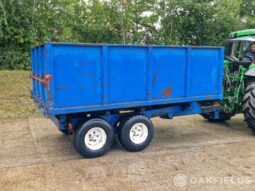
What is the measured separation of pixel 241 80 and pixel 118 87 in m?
3.20

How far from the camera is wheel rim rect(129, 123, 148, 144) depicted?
5691 mm

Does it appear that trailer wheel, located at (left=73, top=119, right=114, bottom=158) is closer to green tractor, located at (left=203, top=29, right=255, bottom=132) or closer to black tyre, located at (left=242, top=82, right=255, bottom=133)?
green tractor, located at (left=203, top=29, right=255, bottom=132)

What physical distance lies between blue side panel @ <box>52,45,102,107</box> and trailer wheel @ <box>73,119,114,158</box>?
16.2 inches

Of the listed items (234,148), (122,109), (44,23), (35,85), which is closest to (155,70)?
(122,109)

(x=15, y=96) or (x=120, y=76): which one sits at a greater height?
(x=120, y=76)

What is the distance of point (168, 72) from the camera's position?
5.79 metres

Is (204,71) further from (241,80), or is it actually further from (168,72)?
(241,80)

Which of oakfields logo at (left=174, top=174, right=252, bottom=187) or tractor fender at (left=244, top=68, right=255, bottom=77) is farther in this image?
tractor fender at (left=244, top=68, right=255, bottom=77)

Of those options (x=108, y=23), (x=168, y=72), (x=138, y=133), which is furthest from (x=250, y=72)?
(x=108, y=23)

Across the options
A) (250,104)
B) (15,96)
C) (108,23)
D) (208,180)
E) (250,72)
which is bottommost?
(208,180)

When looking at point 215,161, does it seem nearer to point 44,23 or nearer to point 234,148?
point 234,148

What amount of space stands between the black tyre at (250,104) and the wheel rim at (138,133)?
2370 millimetres

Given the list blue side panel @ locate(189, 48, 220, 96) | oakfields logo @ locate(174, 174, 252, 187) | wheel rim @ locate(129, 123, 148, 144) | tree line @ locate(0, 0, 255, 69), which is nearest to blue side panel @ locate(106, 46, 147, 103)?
wheel rim @ locate(129, 123, 148, 144)

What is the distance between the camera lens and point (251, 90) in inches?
258
